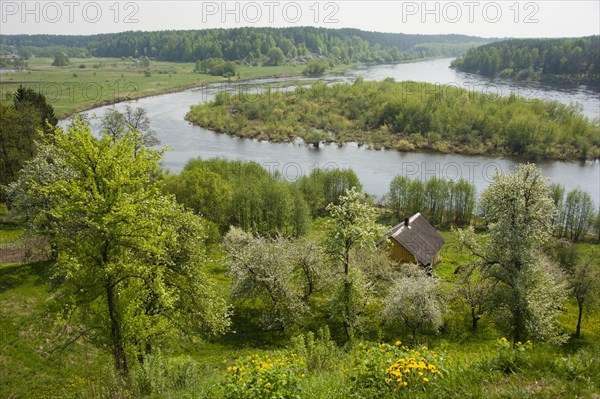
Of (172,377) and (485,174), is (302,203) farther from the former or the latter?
(485,174)

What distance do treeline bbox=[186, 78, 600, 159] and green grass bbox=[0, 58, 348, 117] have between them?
2498 centimetres

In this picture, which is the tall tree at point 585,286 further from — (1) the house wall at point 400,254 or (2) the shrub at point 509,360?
(2) the shrub at point 509,360

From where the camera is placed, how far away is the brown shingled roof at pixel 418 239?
3158cm

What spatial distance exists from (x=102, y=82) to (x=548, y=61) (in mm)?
126799

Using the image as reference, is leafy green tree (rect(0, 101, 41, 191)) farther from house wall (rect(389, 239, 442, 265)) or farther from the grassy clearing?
house wall (rect(389, 239, 442, 265))

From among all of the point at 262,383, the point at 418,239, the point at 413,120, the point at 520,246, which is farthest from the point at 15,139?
the point at 413,120

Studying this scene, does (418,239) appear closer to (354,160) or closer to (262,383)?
(262,383)

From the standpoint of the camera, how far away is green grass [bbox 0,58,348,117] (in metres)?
96.1

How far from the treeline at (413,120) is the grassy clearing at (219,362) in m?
51.0

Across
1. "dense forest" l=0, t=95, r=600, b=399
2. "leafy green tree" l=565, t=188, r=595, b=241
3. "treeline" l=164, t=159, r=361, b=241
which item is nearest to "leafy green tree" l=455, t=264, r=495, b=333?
"dense forest" l=0, t=95, r=600, b=399

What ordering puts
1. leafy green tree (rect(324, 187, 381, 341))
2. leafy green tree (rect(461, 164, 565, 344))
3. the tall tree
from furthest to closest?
1. the tall tree
2. leafy green tree (rect(324, 187, 381, 341))
3. leafy green tree (rect(461, 164, 565, 344))

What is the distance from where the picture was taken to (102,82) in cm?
12262

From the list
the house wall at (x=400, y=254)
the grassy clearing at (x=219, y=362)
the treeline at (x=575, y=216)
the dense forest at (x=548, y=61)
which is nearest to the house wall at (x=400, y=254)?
the house wall at (x=400, y=254)

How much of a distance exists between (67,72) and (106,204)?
153264 millimetres
